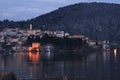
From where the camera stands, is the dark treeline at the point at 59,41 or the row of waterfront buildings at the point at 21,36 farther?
the row of waterfront buildings at the point at 21,36

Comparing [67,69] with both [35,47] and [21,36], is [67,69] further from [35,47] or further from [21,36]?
[21,36]

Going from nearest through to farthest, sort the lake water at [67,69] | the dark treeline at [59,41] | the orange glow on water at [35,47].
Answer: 1. the lake water at [67,69]
2. the orange glow on water at [35,47]
3. the dark treeline at [59,41]

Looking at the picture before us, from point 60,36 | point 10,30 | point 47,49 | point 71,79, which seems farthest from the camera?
point 10,30

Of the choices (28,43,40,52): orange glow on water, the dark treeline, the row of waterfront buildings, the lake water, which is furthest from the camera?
the row of waterfront buildings

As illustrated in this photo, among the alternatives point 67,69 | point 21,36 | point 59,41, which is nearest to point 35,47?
point 59,41

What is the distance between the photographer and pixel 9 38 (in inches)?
4589

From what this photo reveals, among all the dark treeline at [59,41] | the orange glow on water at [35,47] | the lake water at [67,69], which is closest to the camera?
the lake water at [67,69]

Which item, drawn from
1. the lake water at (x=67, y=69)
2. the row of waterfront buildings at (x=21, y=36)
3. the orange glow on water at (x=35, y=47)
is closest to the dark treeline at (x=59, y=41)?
the orange glow on water at (x=35, y=47)

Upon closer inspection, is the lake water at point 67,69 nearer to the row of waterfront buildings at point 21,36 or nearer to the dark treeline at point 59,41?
the dark treeline at point 59,41

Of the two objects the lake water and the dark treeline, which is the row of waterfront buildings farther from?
the lake water

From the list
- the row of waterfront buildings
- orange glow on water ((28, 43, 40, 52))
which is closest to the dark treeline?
orange glow on water ((28, 43, 40, 52))

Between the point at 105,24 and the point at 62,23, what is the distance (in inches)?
579

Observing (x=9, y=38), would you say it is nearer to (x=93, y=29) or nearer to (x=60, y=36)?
(x=60, y=36)

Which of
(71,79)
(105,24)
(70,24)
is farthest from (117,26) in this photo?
(71,79)
